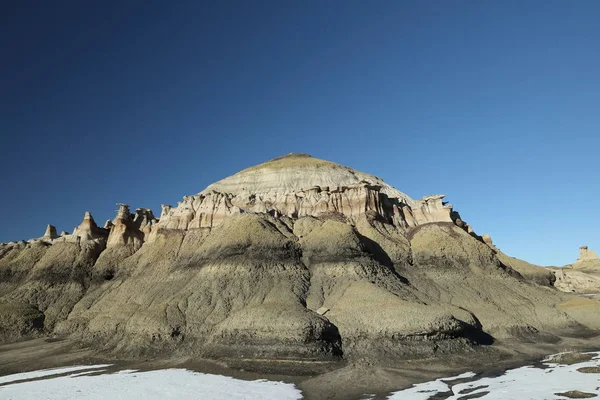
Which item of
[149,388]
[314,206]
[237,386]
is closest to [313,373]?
[237,386]

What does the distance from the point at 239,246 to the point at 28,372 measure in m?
19.3

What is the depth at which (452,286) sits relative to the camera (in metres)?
42.2

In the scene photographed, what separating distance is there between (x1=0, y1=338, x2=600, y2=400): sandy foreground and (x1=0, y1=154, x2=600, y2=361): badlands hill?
140 centimetres

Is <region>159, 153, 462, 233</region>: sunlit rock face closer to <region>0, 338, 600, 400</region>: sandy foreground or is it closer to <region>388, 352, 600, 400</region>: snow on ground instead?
<region>0, 338, 600, 400</region>: sandy foreground

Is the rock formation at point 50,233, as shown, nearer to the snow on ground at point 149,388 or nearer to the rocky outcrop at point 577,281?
the snow on ground at point 149,388

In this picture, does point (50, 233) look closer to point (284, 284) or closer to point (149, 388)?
point (284, 284)

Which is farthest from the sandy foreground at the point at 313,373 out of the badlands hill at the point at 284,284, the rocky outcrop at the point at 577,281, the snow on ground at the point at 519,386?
the rocky outcrop at the point at 577,281

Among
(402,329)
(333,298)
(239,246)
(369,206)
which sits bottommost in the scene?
(402,329)

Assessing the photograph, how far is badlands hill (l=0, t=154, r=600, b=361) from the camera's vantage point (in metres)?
30.3

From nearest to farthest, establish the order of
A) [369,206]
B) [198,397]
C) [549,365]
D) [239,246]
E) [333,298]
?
[198,397] → [549,365] → [333,298] → [239,246] → [369,206]

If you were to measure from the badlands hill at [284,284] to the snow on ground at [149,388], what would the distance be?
15.0 ft

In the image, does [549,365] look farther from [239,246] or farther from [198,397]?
[239,246]

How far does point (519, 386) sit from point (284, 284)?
68.4 feet

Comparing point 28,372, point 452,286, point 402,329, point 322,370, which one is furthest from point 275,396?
point 452,286
